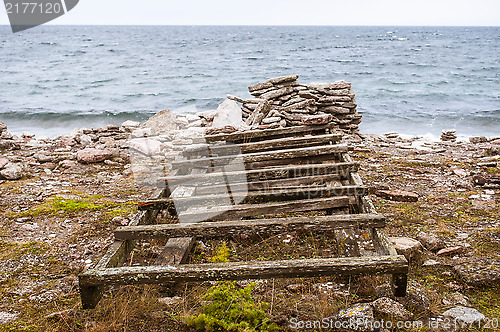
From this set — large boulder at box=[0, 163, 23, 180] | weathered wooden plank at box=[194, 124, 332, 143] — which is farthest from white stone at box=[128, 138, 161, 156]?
weathered wooden plank at box=[194, 124, 332, 143]

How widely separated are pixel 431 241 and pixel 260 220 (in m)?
1.87

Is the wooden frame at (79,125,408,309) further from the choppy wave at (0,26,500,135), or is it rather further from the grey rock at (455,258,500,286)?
the choppy wave at (0,26,500,135)

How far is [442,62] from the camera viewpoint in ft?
123

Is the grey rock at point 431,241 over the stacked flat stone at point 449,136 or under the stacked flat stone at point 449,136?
over

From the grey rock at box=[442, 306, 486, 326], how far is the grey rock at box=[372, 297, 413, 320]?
1.07ft

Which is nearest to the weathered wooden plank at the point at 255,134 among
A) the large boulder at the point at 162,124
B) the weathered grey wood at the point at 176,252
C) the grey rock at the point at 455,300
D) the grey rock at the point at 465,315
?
the weathered grey wood at the point at 176,252

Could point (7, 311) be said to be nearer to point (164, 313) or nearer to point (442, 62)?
point (164, 313)

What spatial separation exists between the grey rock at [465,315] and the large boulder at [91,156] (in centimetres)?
657

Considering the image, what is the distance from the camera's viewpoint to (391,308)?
2.32m

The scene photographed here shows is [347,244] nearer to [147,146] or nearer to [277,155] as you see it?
[277,155]

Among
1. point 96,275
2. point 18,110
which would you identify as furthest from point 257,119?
point 18,110

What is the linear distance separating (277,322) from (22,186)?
16.9 feet

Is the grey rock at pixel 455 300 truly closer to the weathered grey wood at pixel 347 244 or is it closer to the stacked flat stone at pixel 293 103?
the weathered grey wood at pixel 347 244

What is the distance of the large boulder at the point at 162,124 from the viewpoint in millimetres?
9695
